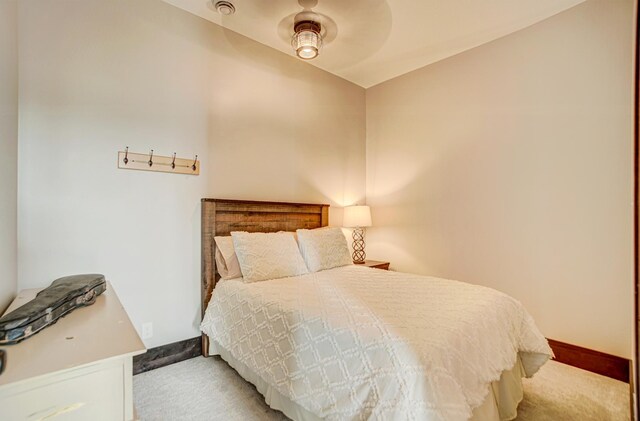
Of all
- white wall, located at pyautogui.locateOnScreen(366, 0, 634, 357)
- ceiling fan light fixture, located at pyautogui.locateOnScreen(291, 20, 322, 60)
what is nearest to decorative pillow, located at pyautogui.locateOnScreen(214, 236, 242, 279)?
ceiling fan light fixture, located at pyautogui.locateOnScreen(291, 20, 322, 60)

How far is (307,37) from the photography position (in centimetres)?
254

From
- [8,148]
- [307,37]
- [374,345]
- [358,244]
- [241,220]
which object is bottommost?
[374,345]

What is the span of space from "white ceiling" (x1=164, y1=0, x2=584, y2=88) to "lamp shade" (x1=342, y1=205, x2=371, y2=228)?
5.55 feet

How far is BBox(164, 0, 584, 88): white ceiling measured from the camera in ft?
8.00

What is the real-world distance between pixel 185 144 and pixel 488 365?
2545 millimetres

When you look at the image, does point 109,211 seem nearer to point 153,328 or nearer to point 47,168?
point 47,168

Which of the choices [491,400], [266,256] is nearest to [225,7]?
[266,256]

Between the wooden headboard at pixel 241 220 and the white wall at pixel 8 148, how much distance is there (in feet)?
3.72

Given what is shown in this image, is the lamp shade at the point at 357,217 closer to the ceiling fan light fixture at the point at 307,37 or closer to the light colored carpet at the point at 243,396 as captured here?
the ceiling fan light fixture at the point at 307,37

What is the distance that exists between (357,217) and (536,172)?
1774 millimetres

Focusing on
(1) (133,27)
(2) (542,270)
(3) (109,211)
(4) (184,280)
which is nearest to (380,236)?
(2) (542,270)

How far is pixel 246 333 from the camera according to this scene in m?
1.92

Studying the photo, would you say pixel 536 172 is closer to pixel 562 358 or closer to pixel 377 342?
pixel 562 358

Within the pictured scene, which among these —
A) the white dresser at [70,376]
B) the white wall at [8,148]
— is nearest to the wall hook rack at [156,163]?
the white wall at [8,148]
